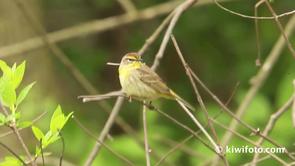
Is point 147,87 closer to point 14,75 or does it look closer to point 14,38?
point 14,75

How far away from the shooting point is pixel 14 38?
693 centimetres

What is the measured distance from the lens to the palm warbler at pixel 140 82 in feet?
12.8

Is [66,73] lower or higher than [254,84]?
higher

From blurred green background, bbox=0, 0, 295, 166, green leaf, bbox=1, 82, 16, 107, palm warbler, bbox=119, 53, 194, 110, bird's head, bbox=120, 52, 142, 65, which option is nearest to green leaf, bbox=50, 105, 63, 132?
green leaf, bbox=1, 82, 16, 107

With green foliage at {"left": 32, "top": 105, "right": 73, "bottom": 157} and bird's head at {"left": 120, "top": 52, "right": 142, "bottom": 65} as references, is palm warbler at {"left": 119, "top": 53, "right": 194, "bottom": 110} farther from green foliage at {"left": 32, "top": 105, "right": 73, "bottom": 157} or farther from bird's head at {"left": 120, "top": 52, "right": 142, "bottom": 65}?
green foliage at {"left": 32, "top": 105, "right": 73, "bottom": 157}

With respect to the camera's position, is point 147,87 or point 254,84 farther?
point 254,84

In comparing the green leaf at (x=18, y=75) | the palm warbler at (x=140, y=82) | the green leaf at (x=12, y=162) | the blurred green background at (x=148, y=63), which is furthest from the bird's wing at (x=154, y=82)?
the blurred green background at (x=148, y=63)

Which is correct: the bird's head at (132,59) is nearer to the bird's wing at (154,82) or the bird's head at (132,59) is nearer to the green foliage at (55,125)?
the bird's wing at (154,82)

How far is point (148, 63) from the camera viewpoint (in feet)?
27.0

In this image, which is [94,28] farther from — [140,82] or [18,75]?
[18,75]

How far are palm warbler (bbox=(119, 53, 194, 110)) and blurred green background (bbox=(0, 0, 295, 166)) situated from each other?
6.10 ft

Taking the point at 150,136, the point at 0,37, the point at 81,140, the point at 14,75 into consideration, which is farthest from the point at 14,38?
the point at 14,75

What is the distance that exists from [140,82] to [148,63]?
4.23m

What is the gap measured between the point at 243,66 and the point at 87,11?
198 centimetres
